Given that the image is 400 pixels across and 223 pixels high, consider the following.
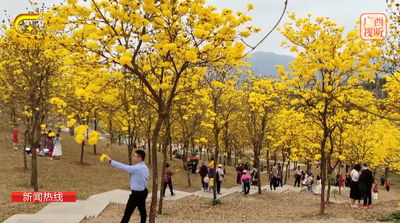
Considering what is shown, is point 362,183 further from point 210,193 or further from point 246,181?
point 210,193

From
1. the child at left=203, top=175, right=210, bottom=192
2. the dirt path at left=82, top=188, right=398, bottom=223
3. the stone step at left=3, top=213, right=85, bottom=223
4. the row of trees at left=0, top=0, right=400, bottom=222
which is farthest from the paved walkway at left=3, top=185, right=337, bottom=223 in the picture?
the child at left=203, top=175, right=210, bottom=192

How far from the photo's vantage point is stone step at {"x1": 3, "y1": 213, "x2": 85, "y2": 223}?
24.5 ft

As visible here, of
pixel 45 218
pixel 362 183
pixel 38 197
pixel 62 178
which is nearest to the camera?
pixel 45 218

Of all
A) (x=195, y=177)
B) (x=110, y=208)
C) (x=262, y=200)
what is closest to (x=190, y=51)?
(x=110, y=208)

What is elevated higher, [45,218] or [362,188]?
[362,188]

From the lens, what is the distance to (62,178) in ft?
47.4

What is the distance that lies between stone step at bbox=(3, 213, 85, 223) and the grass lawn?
395 millimetres

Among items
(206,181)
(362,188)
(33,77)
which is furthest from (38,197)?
(362,188)

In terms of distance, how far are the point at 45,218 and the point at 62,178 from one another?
278 inches

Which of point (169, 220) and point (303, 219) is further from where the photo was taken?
point (303, 219)

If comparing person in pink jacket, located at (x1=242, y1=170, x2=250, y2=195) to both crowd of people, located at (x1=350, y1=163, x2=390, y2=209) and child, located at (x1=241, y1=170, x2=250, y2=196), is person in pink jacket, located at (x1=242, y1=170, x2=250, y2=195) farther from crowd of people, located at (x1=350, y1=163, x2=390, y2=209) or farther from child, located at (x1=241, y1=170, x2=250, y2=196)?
crowd of people, located at (x1=350, y1=163, x2=390, y2=209)

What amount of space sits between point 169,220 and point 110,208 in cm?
214

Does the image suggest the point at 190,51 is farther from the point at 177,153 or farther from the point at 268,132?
the point at 177,153

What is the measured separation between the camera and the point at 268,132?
17.0 meters
